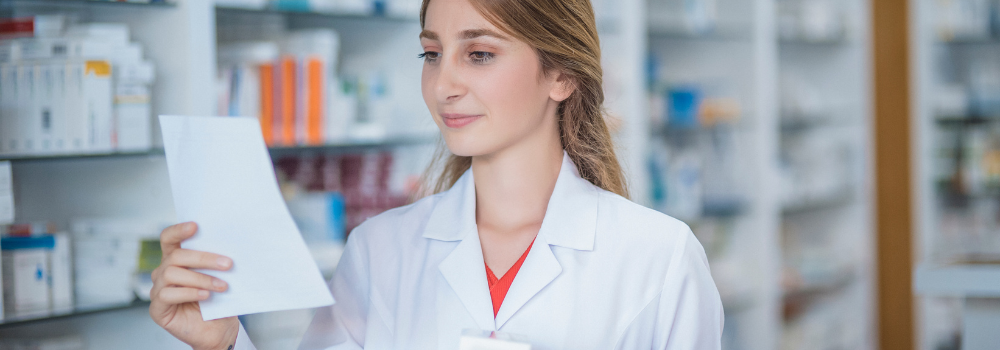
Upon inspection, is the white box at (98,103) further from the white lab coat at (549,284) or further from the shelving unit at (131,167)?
the white lab coat at (549,284)

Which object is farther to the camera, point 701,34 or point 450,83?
point 701,34

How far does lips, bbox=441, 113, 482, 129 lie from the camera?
1318 millimetres

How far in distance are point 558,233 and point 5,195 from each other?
4.52ft

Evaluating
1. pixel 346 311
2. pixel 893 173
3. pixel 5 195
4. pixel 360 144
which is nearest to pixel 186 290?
pixel 346 311

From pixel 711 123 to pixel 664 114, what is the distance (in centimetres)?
31

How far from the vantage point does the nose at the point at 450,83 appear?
51.2 inches

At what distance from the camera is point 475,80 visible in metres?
1.31

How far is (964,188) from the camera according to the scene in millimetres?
4406

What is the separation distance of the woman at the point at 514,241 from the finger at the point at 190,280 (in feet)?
0.15

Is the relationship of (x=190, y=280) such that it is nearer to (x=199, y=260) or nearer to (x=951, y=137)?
(x=199, y=260)

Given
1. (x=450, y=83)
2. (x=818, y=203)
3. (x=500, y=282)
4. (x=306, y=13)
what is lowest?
(x=818, y=203)

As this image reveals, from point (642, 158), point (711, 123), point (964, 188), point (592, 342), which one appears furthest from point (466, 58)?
point (964, 188)

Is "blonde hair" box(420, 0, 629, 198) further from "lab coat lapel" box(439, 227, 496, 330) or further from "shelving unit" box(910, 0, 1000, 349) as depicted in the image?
"shelving unit" box(910, 0, 1000, 349)

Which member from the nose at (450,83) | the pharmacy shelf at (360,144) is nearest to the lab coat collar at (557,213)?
the nose at (450,83)
